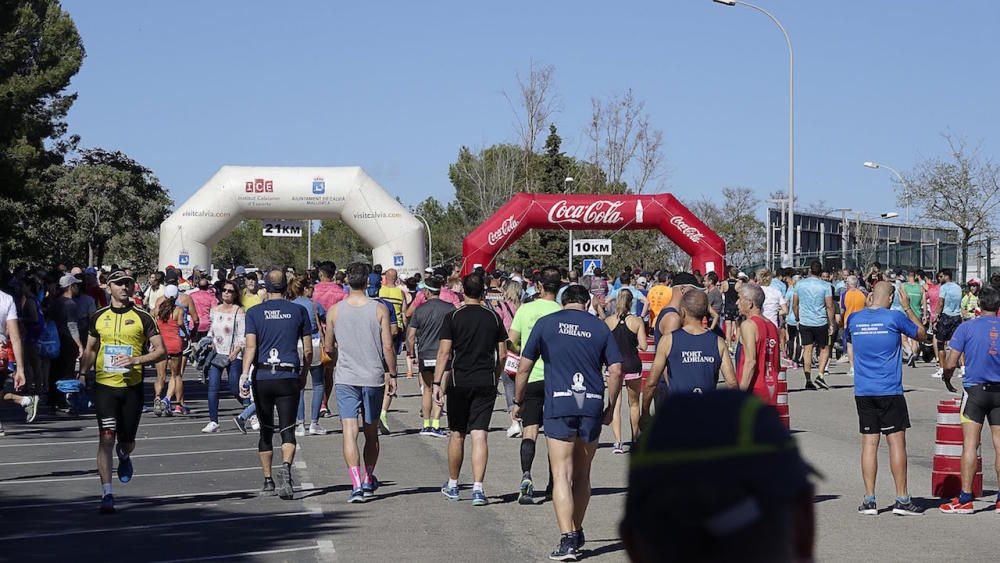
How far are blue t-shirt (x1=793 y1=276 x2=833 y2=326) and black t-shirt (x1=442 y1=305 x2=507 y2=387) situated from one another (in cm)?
1226

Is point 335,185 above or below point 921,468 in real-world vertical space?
above

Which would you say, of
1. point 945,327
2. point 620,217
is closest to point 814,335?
point 945,327

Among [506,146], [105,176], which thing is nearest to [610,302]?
[105,176]

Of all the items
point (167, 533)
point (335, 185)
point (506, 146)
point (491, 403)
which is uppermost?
point (506, 146)

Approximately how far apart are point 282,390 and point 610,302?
12659mm

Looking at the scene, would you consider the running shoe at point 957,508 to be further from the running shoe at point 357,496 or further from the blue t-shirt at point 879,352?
the running shoe at point 357,496

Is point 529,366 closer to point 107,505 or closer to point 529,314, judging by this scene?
point 529,314

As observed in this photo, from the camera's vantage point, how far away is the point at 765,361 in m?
11.0

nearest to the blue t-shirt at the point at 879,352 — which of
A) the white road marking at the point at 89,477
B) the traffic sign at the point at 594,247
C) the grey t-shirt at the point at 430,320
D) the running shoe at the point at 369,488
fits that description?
the running shoe at the point at 369,488

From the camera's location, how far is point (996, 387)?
9.94 metres

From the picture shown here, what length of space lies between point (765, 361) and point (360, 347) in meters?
3.43

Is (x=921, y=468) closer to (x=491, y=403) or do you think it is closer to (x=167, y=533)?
(x=491, y=403)

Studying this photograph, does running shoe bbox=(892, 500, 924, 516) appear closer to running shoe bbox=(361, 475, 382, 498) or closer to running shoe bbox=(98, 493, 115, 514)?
running shoe bbox=(361, 475, 382, 498)

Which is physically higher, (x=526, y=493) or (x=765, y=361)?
(x=765, y=361)
